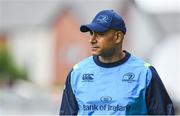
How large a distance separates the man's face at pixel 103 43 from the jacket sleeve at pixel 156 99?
0.34 m

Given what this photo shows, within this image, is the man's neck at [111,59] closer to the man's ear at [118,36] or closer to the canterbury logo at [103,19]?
the man's ear at [118,36]

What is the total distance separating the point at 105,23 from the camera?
6.21 metres

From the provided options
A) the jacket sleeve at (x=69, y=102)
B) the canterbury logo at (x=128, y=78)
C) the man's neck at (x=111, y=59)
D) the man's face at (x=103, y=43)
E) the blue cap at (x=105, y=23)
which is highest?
the blue cap at (x=105, y=23)

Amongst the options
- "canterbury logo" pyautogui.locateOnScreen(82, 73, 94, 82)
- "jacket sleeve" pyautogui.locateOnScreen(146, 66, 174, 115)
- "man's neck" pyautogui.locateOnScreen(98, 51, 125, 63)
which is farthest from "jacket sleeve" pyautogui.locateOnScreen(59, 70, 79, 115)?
"jacket sleeve" pyautogui.locateOnScreen(146, 66, 174, 115)

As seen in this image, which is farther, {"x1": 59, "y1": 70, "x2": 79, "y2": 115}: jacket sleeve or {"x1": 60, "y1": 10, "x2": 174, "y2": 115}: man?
{"x1": 59, "y1": 70, "x2": 79, "y2": 115}: jacket sleeve

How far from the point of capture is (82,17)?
2131 inches

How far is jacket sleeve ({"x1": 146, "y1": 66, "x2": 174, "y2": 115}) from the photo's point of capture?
6105mm

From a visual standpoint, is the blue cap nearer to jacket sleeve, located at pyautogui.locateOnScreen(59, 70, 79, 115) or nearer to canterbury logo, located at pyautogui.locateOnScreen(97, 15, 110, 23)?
canterbury logo, located at pyautogui.locateOnScreen(97, 15, 110, 23)

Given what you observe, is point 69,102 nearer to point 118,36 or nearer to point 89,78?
point 89,78

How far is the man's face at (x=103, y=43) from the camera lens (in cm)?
616

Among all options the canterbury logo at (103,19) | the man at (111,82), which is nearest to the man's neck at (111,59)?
the man at (111,82)

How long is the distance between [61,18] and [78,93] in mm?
49679

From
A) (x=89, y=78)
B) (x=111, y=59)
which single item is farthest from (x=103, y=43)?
(x=89, y=78)

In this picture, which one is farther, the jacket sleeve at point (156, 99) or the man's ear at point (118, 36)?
the man's ear at point (118, 36)
